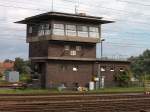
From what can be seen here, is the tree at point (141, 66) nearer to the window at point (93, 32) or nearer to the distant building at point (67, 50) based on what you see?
the distant building at point (67, 50)

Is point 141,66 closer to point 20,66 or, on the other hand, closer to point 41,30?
point 20,66

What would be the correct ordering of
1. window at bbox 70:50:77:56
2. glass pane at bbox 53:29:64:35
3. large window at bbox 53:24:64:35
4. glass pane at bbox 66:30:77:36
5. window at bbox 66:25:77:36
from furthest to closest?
window at bbox 70:50:77:56, window at bbox 66:25:77:36, glass pane at bbox 66:30:77:36, large window at bbox 53:24:64:35, glass pane at bbox 53:29:64:35

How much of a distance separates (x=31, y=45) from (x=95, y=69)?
407 inches

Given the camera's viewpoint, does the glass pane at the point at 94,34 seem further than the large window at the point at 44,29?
Yes

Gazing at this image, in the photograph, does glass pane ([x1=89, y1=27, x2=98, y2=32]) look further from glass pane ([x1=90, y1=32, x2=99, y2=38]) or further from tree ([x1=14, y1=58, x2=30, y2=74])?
tree ([x1=14, y1=58, x2=30, y2=74])

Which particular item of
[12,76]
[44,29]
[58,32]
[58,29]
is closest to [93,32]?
[58,29]

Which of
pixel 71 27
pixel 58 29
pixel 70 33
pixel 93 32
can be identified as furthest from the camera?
pixel 93 32

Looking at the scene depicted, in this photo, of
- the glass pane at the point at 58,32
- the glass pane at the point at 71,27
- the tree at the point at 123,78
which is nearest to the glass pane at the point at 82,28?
the glass pane at the point at 71,27

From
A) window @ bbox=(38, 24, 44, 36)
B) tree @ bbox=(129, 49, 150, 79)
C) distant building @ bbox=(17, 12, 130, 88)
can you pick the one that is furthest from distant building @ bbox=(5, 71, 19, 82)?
tree @ bbox=(129, 49, 150, 79)

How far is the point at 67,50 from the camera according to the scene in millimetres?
62625

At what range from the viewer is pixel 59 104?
2220 cm

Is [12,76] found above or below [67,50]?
below

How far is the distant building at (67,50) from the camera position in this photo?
60406 millimetres

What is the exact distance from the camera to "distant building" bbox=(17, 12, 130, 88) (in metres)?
60.4
